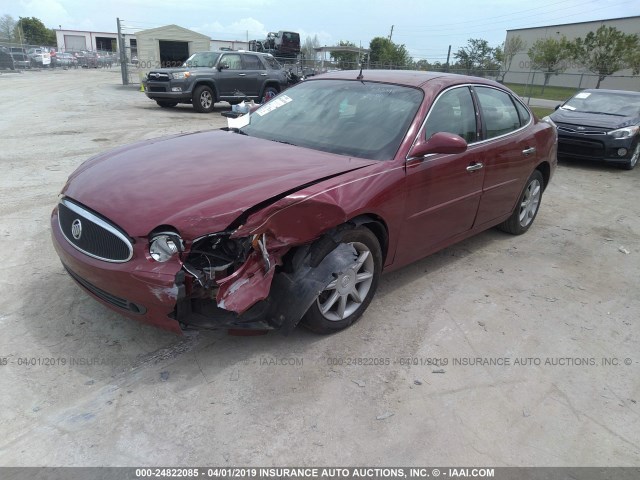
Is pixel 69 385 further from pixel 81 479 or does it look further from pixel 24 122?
pixel 24 122

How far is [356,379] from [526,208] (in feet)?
11.4

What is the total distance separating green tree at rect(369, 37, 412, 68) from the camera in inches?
1645

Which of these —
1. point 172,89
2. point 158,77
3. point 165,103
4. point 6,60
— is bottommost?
point 165,103

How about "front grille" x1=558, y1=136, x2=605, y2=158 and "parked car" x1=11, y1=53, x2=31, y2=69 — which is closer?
"front grille" x1=558, y1=136, x2=605, y2=158

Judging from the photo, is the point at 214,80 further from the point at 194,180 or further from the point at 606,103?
the point at 194,180

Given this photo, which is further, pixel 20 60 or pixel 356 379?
pixel 20 60

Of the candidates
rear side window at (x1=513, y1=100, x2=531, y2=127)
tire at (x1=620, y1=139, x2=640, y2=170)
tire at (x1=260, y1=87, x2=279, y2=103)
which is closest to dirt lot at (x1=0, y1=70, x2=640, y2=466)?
rear side window at (x1=513, y1=100, x2=531, y2=127)

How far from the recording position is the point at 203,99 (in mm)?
14523

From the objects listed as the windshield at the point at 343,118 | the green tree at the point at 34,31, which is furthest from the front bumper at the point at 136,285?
the green tree at the point at 34,31

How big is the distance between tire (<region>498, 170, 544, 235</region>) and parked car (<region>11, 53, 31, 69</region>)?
37.4 metres

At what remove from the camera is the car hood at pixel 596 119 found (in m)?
9.27

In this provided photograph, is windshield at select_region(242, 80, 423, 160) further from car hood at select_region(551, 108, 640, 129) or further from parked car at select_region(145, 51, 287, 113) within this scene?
parked car at select_region(145, 51, 287, 113)

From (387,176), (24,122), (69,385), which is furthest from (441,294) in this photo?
(24,122)

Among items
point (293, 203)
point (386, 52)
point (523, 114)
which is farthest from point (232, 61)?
point (386, 52)
